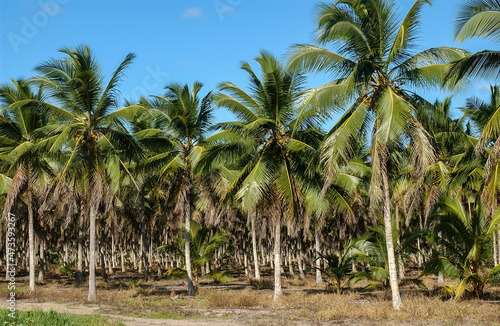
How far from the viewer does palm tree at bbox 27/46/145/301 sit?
58.7 feet

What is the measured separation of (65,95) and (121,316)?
9.07 meters

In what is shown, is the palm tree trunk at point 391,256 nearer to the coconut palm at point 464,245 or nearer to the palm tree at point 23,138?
the coconut palm at point 464,245

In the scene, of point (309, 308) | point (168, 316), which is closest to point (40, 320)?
point (168, 316)

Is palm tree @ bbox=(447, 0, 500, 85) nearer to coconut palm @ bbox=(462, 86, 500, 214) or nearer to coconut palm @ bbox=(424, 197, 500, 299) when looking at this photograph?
coconut palm @ bbox=(462, 86, 500, 214)

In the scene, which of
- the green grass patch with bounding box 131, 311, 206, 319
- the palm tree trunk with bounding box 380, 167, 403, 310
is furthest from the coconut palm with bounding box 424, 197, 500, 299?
the green grass patch with bounding box 131, 311, 206, 319

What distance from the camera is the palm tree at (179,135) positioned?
21.3 meters

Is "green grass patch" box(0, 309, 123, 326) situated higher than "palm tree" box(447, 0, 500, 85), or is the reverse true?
"palm tree" box(447, 0, 500, 85)

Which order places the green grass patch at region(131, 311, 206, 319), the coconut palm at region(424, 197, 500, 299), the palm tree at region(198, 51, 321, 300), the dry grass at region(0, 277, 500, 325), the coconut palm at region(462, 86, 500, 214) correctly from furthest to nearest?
the palm tree at region(198, 51, 321, 300)
the coconut palm at region(424, 197, 500, 299)
the green grass patch at region(131, 311, 206, 319)
the dry grass at region(0, 277, 500, 325)
the coconut palm at region(462, 86, 500, 214)

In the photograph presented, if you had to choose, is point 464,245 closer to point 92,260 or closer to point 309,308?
point 309,308

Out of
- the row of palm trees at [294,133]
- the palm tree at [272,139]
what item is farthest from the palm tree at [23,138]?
the palm tree at [272,139]

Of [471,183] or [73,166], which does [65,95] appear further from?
[471,183]

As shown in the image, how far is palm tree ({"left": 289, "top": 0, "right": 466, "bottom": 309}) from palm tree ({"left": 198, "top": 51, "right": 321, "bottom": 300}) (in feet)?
9.81

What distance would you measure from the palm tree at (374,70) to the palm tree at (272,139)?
2.99 metres

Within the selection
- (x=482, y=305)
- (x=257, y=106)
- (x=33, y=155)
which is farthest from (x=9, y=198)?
(x=482, y=305)
